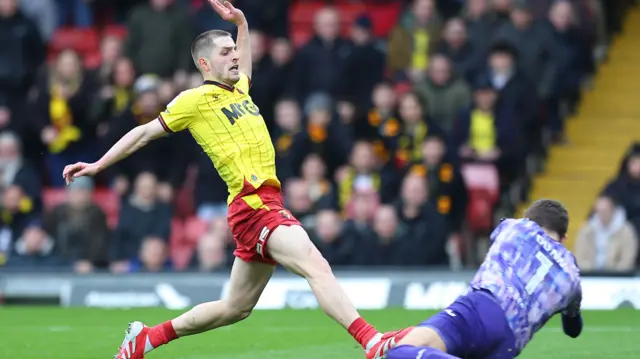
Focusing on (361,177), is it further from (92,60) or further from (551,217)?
(551,217)

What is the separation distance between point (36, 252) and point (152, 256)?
1.56 meters

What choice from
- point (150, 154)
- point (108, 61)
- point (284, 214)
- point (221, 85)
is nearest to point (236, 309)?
point (284, 214)

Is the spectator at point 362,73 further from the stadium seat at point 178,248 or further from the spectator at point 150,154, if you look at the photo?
the stadium seat at point 178,248

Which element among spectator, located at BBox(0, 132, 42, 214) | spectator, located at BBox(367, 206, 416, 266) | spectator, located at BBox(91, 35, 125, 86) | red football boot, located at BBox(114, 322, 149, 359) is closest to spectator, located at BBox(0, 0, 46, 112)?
spectator, located at BBox(91, 35, 125, 86)

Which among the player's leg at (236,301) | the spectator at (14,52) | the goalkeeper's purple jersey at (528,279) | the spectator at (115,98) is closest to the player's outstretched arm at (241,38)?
the player's leg at (236,301)

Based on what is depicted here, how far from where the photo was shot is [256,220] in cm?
891

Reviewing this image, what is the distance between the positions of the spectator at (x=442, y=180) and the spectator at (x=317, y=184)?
3.35ft

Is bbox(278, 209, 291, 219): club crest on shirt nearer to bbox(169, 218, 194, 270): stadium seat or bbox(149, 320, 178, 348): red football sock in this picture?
bbox(149, 320, 178, 348): red football sock

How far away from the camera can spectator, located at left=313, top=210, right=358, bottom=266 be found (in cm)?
1534

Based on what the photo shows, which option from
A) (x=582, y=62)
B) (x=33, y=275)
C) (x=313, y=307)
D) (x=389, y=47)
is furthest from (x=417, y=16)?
(x=33, y=275)

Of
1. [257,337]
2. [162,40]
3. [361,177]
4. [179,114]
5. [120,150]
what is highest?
[179,114]

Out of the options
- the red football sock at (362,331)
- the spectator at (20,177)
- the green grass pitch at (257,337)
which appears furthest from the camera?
the spectator at (20,177)

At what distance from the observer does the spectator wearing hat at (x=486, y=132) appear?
16.3m

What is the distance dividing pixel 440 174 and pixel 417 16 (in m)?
2.87
